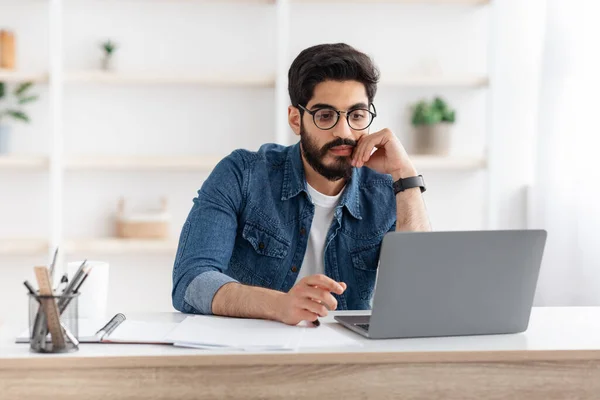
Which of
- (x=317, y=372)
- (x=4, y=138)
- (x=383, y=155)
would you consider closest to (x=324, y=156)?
(x=383, y=155)

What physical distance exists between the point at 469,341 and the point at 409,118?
264 centimetres

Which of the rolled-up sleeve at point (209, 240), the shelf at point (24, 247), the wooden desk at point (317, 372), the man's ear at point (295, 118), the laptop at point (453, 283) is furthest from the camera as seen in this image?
the shelf at point (24, 247)

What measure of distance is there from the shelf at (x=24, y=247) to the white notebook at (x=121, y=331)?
2.08 metres

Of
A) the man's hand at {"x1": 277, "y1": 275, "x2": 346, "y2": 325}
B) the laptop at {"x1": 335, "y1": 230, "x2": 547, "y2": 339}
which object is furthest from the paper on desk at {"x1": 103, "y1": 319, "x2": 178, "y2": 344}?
the laptop at {"x1": 335, "y1": 230, "x2": 547, "y2": 339}

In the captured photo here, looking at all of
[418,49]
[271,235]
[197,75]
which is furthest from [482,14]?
[271,235]

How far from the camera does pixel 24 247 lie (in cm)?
354

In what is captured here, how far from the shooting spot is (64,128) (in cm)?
383

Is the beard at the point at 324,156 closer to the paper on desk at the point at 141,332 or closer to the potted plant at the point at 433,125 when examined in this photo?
the paper on desk at the point at 141,332

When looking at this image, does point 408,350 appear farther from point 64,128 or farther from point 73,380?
point 64,128

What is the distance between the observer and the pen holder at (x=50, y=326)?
4.29 ft

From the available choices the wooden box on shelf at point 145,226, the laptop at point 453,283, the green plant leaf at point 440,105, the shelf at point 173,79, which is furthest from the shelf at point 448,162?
the laptop at point 453,283

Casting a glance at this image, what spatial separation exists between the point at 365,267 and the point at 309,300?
55 centimetres

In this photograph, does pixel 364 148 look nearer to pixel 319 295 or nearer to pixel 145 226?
pixel 319 295

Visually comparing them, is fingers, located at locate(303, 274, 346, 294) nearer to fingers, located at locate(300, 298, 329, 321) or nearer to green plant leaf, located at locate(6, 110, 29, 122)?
fingers, located at locate(300, 298, 329, 321)
